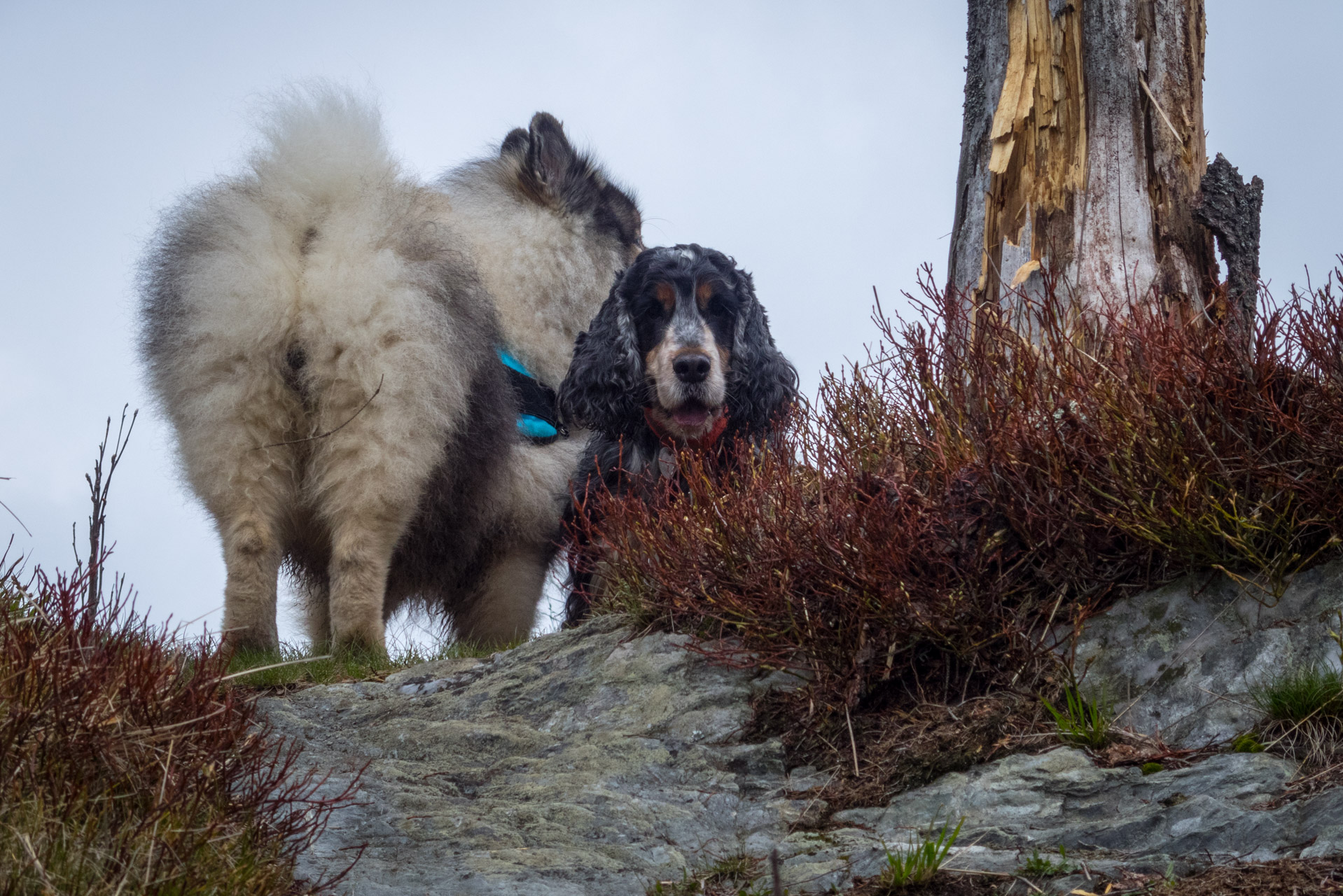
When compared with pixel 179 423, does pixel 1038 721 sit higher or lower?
lower

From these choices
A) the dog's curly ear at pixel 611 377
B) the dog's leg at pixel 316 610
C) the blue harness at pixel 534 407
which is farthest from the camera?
the blue harness at pixel 534 407

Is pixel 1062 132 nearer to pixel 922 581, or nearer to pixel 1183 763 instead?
pixel 922 581

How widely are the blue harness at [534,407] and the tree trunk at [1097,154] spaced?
2.91 m

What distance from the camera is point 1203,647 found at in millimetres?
3727

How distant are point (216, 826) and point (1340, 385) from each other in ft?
11.7

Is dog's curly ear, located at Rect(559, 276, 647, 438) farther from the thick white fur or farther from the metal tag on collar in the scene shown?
the thick white fur

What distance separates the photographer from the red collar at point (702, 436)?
6.19m

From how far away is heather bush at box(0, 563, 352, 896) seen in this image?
2520 mm

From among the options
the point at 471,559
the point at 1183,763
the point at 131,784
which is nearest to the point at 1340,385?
the point at 1183,763

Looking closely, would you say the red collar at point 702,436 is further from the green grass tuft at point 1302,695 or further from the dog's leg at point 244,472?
the green grass tuft at point 1302,695

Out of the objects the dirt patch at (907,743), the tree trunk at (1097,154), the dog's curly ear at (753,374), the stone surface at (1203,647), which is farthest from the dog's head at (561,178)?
the stone surface at (1203,647)

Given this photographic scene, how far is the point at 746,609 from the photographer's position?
4438mm

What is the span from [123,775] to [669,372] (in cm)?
385

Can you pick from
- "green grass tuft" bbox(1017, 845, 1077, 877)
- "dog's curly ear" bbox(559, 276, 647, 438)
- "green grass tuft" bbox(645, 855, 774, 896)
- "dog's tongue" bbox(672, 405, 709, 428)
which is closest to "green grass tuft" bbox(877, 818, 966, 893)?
"green grass tuft" bbox(1017, 845, 1077, 877)
